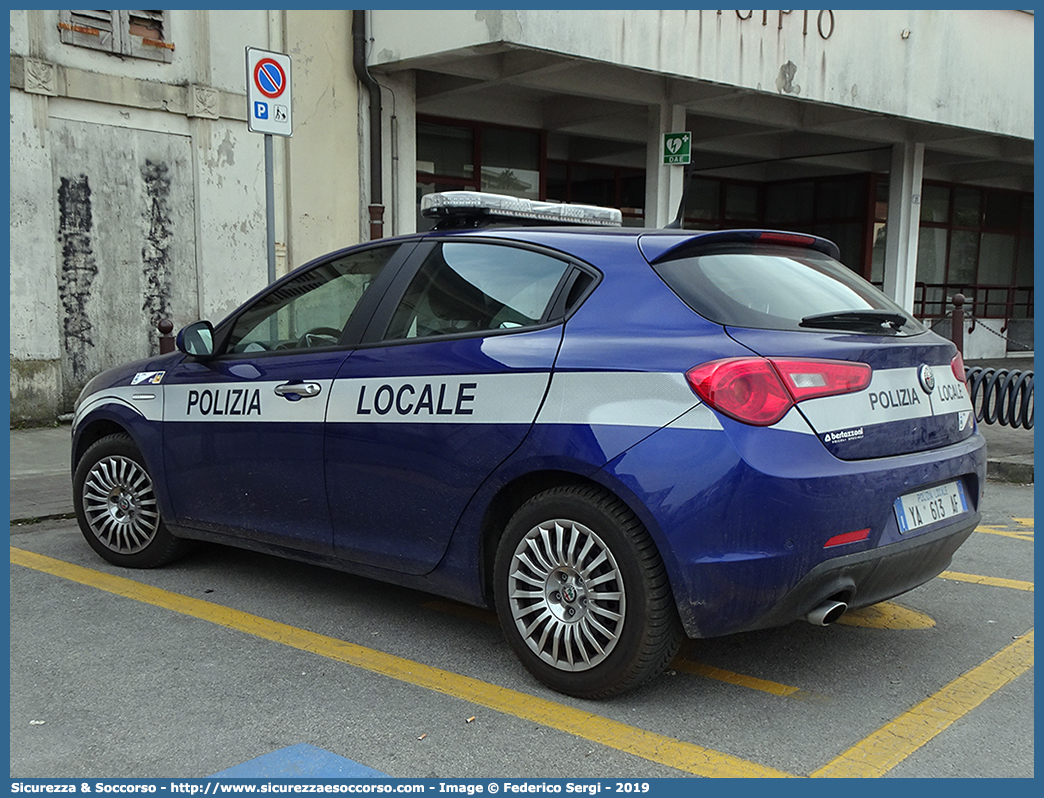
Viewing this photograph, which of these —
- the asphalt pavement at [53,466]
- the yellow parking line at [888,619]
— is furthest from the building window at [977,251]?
the yellow parking line at [888,619]

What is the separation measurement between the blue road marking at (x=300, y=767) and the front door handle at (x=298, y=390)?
159cm

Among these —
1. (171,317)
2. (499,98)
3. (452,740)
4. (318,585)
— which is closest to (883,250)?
(499,98)

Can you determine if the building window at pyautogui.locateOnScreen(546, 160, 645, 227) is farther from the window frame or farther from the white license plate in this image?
the white license plate

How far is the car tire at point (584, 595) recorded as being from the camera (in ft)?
11.0

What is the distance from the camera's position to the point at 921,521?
3.56 meters

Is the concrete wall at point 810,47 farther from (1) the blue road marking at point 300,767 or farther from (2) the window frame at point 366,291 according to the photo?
(1) the blue road marking at point 300,767

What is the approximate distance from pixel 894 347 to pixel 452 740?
6.56 feet

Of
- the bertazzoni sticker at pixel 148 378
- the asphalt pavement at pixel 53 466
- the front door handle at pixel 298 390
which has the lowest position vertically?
the asphalt pavement at pixel 53 466

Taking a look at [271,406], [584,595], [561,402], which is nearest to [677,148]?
[271,406]

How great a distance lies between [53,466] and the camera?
8.03 m

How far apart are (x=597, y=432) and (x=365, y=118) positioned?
9.37 metres

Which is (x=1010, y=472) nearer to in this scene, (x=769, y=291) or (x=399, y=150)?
(x=769, y=291)

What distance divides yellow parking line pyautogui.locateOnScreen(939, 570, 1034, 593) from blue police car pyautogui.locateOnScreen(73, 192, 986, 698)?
133cm

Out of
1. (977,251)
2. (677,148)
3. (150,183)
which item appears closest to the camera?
(150,183)
